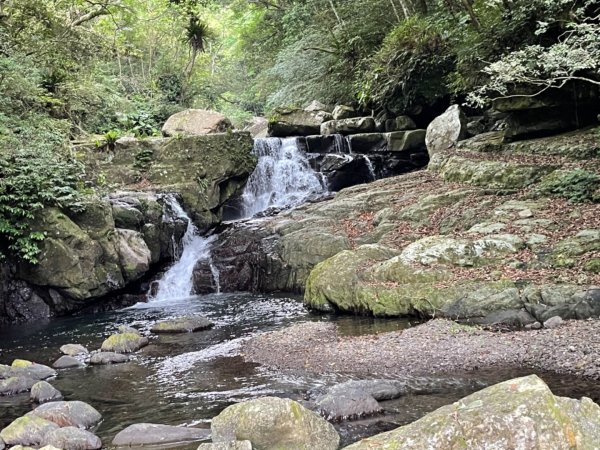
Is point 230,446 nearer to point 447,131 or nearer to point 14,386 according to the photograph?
point 14,386

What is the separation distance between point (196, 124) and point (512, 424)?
60.9ft

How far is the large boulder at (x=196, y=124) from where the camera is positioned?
2001cm

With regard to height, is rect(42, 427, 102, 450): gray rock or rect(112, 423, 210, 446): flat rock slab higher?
rect(42, 427, 102, 450): gray rock

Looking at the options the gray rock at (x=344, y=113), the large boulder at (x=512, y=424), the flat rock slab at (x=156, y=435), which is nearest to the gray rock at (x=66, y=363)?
the flat rock slab at (x=156, y=435)

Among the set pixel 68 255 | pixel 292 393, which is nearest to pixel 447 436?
pixel 292 393

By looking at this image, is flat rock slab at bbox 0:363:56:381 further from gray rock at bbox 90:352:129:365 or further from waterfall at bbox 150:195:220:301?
waterfall at bbox 150:195:220:301

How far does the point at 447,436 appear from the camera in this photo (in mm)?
3188

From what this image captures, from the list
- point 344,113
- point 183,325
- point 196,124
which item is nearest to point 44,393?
point 183,325

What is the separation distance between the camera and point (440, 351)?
7449 mm

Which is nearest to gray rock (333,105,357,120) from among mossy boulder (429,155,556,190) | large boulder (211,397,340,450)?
mossy boulder (429,155,556,190)

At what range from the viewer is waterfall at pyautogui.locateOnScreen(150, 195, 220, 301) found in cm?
1500

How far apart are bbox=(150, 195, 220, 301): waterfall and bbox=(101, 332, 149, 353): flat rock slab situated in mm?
4966

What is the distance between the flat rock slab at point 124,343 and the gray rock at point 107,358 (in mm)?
528

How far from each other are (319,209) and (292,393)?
9485 millimetres
